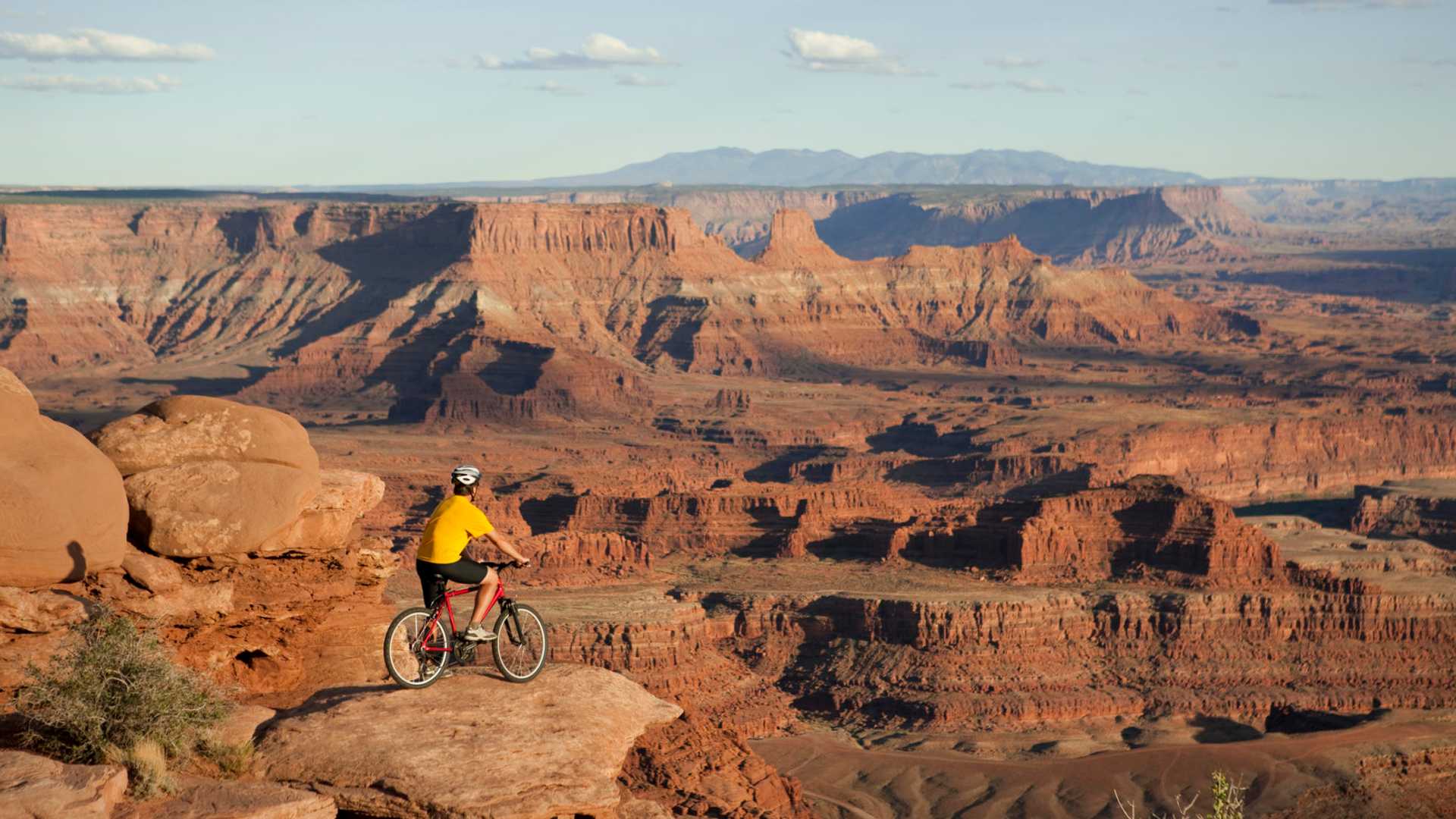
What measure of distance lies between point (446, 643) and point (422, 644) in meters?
0.39

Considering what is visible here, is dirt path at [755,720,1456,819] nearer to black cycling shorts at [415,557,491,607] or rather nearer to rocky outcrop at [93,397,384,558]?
rocky outcrop at [93,397,384,558]

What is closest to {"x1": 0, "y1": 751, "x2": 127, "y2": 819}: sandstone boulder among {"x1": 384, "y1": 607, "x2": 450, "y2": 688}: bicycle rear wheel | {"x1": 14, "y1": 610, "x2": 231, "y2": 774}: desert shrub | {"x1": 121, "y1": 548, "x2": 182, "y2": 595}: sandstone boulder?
{"x1": 14, "y1": 610, "x2": 231, "y2": 774}: desert shrub

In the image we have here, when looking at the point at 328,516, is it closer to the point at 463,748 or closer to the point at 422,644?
the point at 422,644

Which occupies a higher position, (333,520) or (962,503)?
(333,520)

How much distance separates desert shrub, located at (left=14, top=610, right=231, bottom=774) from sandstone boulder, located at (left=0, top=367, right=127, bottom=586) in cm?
189

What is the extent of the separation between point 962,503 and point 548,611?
125 feet

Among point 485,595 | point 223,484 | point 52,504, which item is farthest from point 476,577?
point 52,504

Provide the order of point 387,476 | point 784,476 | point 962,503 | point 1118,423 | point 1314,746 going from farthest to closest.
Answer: point 1118,423, point 784,476, point 387,476, point 962,503, point 1314,746

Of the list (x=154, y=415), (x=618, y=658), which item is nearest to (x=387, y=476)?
(x=618, y=658)

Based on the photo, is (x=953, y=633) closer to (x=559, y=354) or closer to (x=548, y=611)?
(x=548, y=611)

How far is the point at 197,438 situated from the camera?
28.3m

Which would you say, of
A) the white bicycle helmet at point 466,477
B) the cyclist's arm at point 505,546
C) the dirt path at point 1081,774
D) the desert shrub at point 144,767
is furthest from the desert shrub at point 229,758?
the dirt path at point 1081,774

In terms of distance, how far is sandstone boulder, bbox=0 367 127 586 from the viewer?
81.9 feet

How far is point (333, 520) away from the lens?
28938 millimetres
